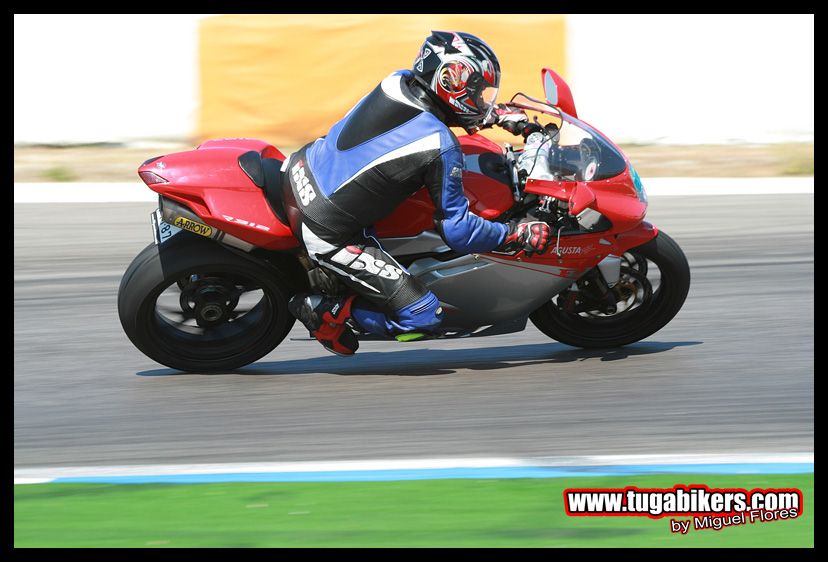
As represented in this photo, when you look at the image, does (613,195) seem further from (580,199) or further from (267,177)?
(267,177)

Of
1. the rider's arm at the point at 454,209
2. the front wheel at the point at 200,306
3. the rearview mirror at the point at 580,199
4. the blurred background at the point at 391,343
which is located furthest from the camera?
the front wheel at the point at 200,306

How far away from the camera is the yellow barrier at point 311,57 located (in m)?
12.6

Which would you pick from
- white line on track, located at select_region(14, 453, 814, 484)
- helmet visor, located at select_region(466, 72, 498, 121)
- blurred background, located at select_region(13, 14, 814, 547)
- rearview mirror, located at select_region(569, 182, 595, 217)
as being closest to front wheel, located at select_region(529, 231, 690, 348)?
blurred background, located at select_region(13, 14, 814, 547)

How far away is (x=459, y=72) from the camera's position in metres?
5.55

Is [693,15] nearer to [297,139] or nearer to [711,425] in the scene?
[297,139]

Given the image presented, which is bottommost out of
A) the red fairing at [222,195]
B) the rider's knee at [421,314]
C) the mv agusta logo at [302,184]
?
the rider's knee at [421,314]

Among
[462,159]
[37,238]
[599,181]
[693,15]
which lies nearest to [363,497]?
[462,159]

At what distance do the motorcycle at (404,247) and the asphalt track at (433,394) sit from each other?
28 cm

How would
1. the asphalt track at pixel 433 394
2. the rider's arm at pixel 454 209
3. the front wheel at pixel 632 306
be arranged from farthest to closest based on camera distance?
1. the front wheel at pixel 632 306
2. the rider's arm at pixel 454 209
3. the asphalt track at pixel 433 394

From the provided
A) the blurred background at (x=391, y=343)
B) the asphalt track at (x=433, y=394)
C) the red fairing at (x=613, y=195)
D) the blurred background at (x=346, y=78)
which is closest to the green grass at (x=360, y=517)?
the blurred background at (x=391, y=343)

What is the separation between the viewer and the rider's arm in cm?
555

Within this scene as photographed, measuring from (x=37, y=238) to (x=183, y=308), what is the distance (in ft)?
13.0

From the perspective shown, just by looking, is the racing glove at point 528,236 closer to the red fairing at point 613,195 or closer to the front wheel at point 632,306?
the red fairing at point 613,195

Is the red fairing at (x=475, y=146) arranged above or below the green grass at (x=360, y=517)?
above
